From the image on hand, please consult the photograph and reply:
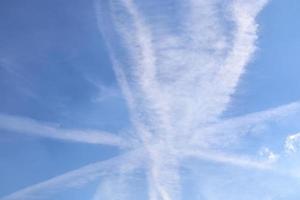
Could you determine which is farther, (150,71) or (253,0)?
(150,71)

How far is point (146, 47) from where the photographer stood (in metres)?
10.2

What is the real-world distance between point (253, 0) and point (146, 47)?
2380 mm

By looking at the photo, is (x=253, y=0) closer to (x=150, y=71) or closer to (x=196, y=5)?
(x=196, y=5)

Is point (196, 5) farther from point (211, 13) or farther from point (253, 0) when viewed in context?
point (253, 0)

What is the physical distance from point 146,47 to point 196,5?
136 cm

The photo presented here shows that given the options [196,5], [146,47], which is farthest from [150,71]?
[196,5]

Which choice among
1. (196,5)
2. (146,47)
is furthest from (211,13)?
(146,47)

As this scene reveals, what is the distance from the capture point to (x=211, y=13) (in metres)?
9.80

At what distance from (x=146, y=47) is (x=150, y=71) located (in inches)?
24.1

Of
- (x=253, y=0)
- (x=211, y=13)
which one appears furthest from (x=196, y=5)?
(x=253, y=0)

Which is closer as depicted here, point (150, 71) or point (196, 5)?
point (196, 5)

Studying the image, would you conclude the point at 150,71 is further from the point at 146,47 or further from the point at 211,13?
the point at 211,13

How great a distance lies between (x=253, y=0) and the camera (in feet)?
32.3

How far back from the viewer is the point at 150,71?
10.5 metres
